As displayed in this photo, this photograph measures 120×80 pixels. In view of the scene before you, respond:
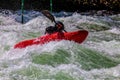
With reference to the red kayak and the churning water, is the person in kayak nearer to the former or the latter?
the red kayak

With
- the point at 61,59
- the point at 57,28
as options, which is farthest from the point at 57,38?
the point at 61,59

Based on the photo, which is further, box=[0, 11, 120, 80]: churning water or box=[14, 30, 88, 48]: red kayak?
box=[14, 30, 88, 48]: red kayak

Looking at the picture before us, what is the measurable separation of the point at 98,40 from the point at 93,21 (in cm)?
347

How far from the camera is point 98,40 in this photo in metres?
11.9

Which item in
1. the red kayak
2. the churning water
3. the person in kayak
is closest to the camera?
the churning water

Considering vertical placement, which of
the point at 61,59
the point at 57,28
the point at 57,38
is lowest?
the point at 61,59

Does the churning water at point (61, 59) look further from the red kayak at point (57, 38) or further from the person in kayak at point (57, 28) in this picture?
the person in kayak at point (57, 28)

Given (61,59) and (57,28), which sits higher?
(57,28)

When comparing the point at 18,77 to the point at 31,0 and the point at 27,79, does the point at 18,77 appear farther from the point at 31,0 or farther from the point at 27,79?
the point at 31,0

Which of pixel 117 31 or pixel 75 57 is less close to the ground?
pixel 75 57

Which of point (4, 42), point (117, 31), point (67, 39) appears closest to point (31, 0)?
point (117, 31)

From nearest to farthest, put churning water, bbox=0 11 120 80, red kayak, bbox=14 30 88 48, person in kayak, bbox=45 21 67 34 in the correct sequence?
1. churning water, bbox=0 11 120 80
2. red kayak, bbox=14 30 88 48
3. person in kayak, bbox=45 21 67 34

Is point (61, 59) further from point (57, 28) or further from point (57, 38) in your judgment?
point (57, 28)

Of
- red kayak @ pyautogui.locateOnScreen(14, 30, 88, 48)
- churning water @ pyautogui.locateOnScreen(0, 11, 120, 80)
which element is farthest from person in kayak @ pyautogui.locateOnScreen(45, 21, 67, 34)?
churning water @ pyautogui.locateOnScreen(0, 11, 120, 80)
